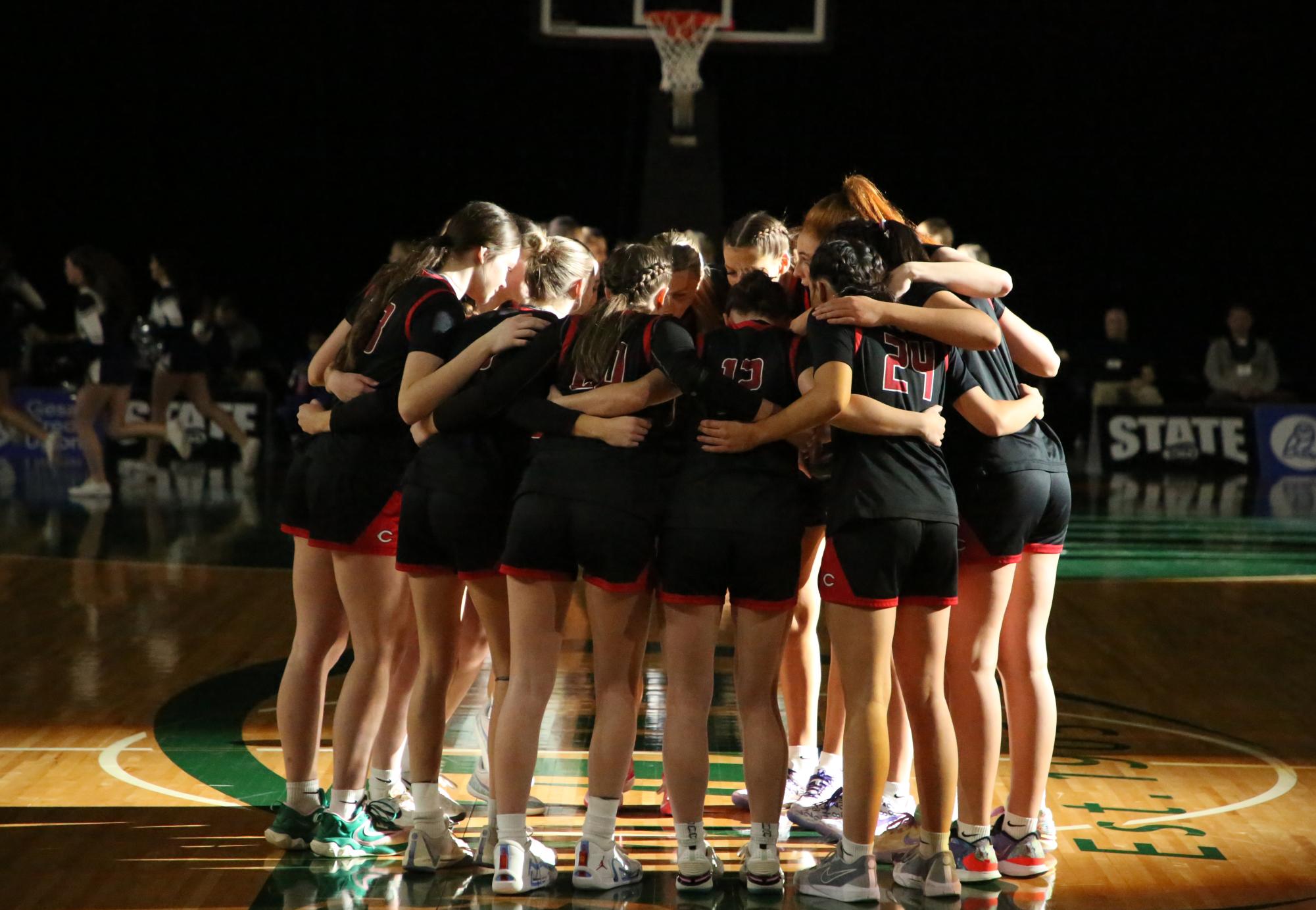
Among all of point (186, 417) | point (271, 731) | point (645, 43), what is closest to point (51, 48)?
point (186, 417)

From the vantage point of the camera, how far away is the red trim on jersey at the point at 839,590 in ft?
10.8

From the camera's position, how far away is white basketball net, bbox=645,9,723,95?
1174cm

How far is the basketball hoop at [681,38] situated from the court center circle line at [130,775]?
8337mm

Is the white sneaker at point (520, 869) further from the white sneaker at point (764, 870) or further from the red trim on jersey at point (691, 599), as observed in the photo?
the red trim on jersey at point (691, 599)

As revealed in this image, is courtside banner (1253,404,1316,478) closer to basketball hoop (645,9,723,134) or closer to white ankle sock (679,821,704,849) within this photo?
basketball hoop (645,9,723,134)

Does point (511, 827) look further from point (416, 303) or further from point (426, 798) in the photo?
point (416, 303)

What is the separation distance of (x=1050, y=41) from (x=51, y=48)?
11690mm

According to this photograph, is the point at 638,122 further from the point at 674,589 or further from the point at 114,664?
the point at 674,589

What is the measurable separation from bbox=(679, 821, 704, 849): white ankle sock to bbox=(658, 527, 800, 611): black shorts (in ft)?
1.80

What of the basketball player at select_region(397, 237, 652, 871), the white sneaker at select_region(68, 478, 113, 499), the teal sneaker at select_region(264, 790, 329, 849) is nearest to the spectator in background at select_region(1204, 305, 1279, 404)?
the white sneaker at select_region(68, 478, 113, 499)

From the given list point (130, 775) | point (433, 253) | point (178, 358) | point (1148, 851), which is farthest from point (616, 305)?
point (178, 358)

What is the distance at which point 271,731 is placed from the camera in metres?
4.92

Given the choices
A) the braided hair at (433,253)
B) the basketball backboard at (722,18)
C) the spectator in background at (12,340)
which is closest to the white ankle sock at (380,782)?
the braided hair at (433,253)

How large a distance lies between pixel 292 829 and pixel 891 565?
5.74ft
